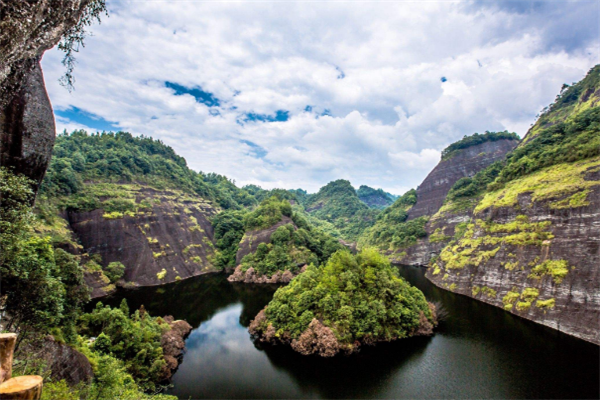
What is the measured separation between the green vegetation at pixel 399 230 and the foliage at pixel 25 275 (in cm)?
6840

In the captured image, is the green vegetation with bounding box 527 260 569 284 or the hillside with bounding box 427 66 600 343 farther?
the green vegetation with bounding box 527 260 569 284

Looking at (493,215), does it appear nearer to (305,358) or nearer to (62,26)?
(305,358)

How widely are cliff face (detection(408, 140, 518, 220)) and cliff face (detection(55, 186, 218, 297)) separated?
63.2 m

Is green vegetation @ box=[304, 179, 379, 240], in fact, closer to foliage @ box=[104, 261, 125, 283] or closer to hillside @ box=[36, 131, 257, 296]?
hillside @ box=[36, 131, 257, 296]

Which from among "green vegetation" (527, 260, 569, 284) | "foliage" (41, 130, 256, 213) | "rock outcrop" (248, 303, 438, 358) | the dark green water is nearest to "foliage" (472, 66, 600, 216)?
"green vegetation" (527, 260, 569, 284)

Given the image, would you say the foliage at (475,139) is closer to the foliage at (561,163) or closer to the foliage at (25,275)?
the foliage at (561,163)

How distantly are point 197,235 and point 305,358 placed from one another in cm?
4665

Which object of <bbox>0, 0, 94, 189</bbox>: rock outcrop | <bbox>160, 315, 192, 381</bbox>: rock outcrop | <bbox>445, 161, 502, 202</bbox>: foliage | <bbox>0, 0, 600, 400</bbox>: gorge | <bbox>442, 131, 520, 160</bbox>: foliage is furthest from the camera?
<bbox>442, 131, 520, 160</bbox>: foliage

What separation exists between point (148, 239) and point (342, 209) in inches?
4146

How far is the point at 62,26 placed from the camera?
639cm

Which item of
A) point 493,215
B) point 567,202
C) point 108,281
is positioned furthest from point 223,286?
point 567,202

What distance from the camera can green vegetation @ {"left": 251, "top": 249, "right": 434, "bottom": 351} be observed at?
24547 millimetres

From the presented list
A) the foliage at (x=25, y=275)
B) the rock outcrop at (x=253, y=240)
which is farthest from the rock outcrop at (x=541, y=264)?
the foliage at (x=25, y=275)

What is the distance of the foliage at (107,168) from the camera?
47281 millimetres
